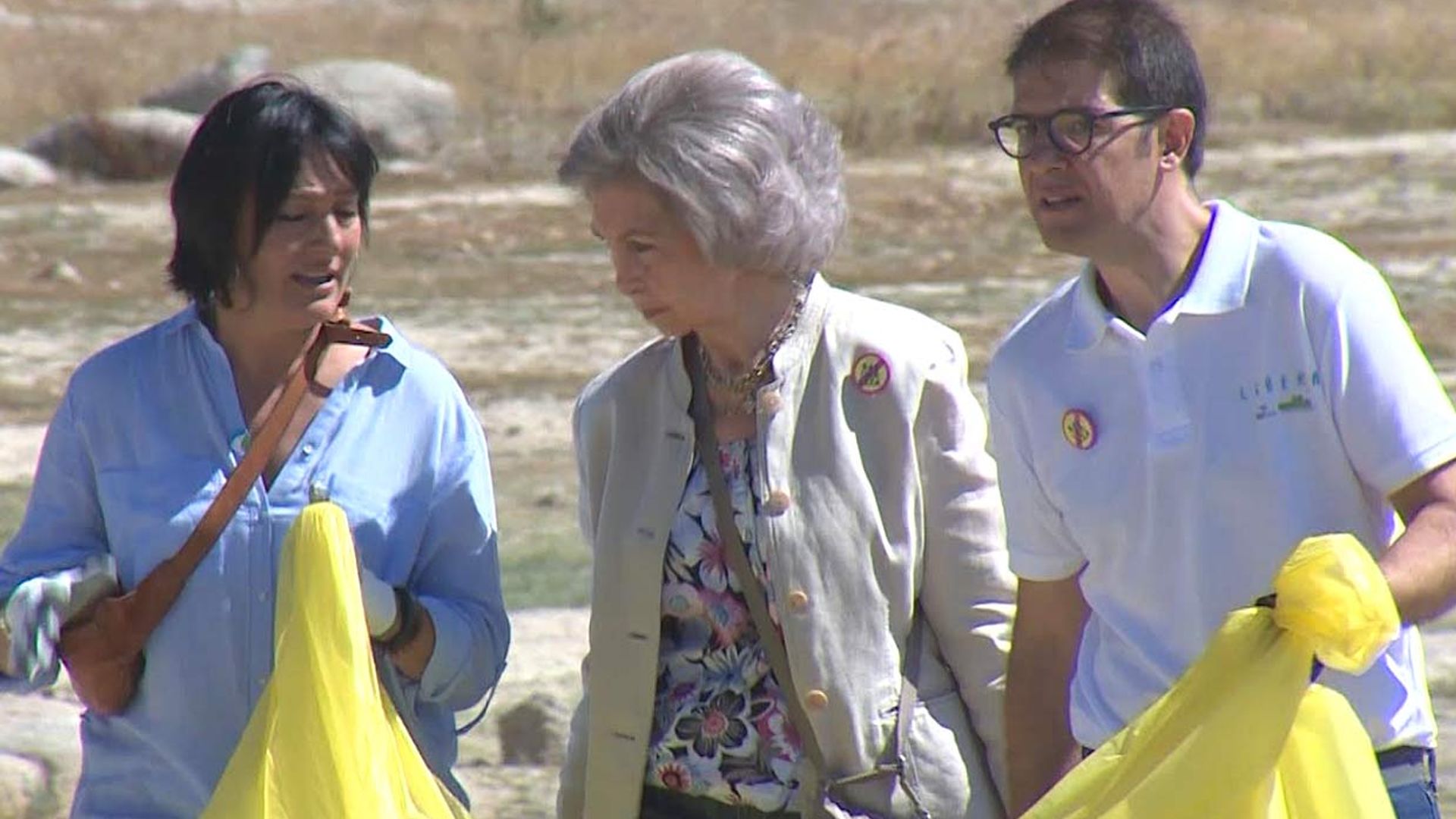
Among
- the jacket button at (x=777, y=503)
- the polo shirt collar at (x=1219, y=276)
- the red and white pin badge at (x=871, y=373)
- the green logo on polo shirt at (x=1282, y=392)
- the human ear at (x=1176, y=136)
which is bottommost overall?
the jacket button at (x=777, y=503)

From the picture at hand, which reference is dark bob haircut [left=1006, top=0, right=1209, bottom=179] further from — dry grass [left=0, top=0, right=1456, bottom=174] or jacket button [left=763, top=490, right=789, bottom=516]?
dry grass [left=0, top=0, right=1456, bottom=174]

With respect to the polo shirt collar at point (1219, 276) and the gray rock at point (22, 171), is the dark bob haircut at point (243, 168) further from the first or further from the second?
the gray rock at point (22, 171)

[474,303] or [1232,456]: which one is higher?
[1232,456]

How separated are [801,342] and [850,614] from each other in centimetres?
40

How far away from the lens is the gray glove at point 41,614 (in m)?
3.71

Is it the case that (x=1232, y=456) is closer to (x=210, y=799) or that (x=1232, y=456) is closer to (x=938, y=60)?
(x=210, y=799)

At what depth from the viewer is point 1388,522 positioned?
3.29m

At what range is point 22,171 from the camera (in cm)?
2256

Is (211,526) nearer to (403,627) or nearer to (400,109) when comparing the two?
(403,627)

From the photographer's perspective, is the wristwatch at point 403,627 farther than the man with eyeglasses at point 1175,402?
Yes

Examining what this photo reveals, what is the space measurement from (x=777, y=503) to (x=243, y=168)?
917 mm

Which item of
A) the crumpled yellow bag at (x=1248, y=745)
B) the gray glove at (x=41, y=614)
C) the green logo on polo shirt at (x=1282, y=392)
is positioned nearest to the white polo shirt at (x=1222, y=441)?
the green logo on polo shirt at (x=1282, y=392)

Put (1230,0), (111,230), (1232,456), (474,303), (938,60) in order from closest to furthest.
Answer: (1232,456) < (474,303) < (111,230) < (938,60) < (1230,0)

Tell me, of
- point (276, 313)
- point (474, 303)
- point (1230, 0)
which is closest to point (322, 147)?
point (276, 313)
